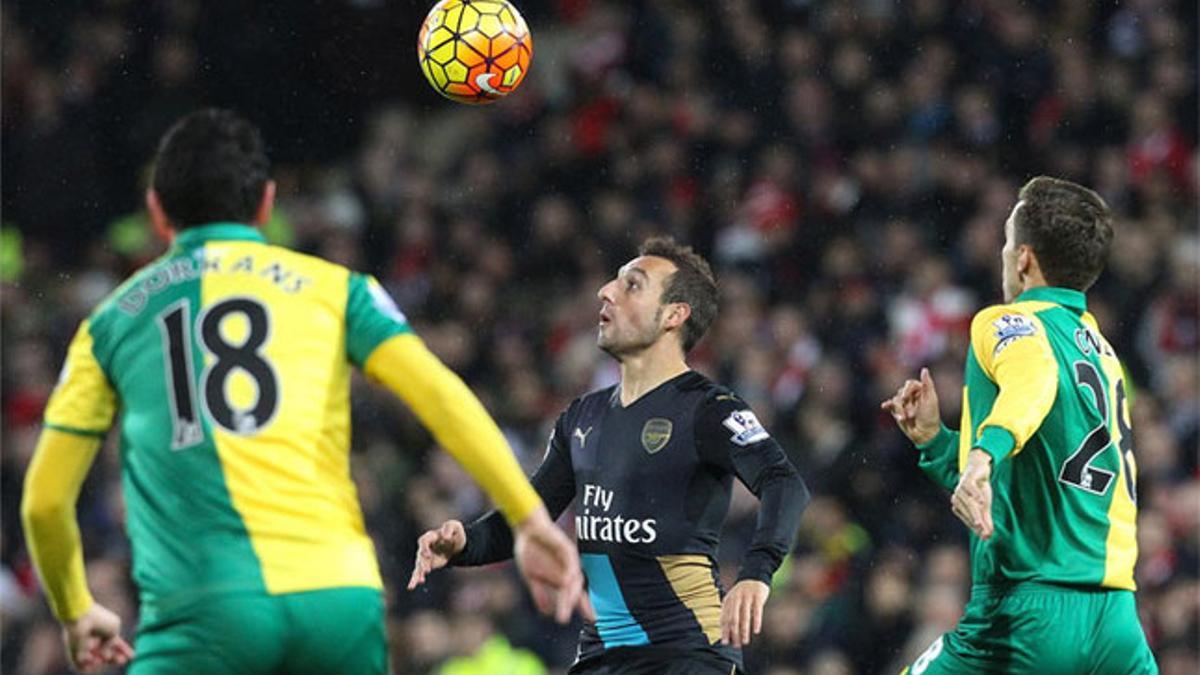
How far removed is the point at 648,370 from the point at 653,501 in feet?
1.67

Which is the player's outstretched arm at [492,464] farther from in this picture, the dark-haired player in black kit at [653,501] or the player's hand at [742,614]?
the dark-haired player in black kit at [653,501]

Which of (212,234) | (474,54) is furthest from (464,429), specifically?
(474,54)

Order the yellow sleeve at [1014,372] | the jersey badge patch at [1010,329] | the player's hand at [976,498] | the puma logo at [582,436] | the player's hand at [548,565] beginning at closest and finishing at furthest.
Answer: the player's hand at [548,565], the player's hand at [976,498], the yellow sleeve at [1014,372], the jersey badge patch at [1010,329], the puma logo at [582,436]

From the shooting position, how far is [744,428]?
234 inches

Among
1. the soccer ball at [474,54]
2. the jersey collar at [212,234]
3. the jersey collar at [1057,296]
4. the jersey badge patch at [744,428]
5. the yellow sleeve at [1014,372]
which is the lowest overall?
the jersey badge patch at [744,428]

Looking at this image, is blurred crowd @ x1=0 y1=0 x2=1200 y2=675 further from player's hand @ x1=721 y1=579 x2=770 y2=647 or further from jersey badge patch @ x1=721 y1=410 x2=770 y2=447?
player's hand @ x1=721 y1=579 x2=770 y2=647

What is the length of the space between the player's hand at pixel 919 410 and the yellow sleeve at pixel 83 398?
8.46ft

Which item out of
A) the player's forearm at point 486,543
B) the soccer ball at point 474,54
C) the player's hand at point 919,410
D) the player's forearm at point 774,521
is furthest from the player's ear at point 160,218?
the soccer ball at point 474,54

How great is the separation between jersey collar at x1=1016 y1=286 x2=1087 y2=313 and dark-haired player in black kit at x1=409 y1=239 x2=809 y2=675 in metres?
0.89

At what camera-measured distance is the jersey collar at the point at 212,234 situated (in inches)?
175

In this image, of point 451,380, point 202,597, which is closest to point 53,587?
point 202,597

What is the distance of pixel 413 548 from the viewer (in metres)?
12.3

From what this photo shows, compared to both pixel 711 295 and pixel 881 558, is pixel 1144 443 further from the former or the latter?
pixel 711 295

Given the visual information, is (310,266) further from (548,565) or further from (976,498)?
(976,498)
